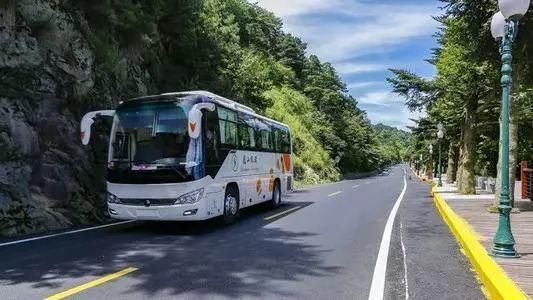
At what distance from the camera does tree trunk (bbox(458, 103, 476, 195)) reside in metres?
26.1

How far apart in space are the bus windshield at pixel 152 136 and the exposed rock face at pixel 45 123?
295 cm

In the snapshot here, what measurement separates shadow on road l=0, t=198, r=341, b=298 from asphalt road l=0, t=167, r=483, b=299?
0.05 feet

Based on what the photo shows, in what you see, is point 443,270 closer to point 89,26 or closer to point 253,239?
point 253,239

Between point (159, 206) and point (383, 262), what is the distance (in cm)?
531

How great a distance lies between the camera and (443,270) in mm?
8531

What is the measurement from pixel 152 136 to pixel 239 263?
4.57 meters

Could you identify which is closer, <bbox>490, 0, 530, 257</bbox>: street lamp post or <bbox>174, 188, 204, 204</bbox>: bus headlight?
<bbox>490, 0, 530, 257</bbox>: street lamp post

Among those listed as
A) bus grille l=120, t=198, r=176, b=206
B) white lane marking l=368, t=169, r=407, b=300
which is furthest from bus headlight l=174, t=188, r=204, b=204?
white lane marking l=368, t=169, r=407, b=300

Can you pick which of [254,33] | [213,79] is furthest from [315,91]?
[213,79]

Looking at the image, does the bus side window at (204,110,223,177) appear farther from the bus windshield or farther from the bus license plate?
the bus license plate

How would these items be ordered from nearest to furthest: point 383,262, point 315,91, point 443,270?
1. point 443,270
2. point 383,262
3. point 315,91

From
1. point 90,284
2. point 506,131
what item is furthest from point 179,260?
point 506,131

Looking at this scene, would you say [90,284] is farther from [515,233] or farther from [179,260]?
[515,233]

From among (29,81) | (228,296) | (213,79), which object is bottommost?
(228,296)
